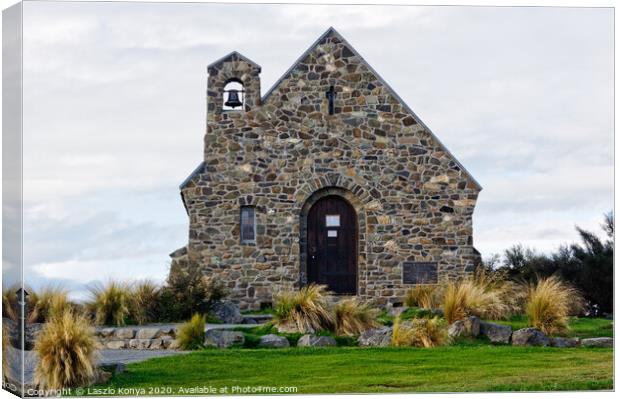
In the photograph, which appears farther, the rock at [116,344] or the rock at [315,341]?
the rock at [116,344]

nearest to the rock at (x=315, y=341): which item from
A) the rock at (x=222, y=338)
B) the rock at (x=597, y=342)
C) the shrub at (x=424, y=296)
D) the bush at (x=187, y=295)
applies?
the rock at (x=222, y=338)

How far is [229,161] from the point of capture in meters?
29.7

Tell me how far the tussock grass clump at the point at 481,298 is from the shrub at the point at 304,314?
262 cm

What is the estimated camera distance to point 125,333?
78.8ft

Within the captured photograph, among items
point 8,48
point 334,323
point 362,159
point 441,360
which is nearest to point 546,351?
point 441,360

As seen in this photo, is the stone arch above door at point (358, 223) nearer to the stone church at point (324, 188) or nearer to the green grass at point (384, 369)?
the stone church at point (324, 188)

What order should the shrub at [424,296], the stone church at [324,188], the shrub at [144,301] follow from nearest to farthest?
the shrub at [144,301] → the shrub at [424,296] → the stone church at [324,188]

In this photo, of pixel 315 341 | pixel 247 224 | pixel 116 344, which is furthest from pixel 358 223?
pixel 116 344

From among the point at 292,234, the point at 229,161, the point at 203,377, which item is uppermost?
the point at 229,161

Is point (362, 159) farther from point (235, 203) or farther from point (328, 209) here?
point (235, 203)

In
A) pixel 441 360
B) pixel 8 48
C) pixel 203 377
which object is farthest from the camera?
pixel 441 360

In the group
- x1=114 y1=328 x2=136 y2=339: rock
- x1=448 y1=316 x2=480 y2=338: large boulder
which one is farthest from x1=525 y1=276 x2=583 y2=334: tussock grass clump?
x1=114 y1=328 x2=136 y2=339: rock

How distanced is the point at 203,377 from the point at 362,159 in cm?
1190

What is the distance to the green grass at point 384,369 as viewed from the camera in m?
18.3
